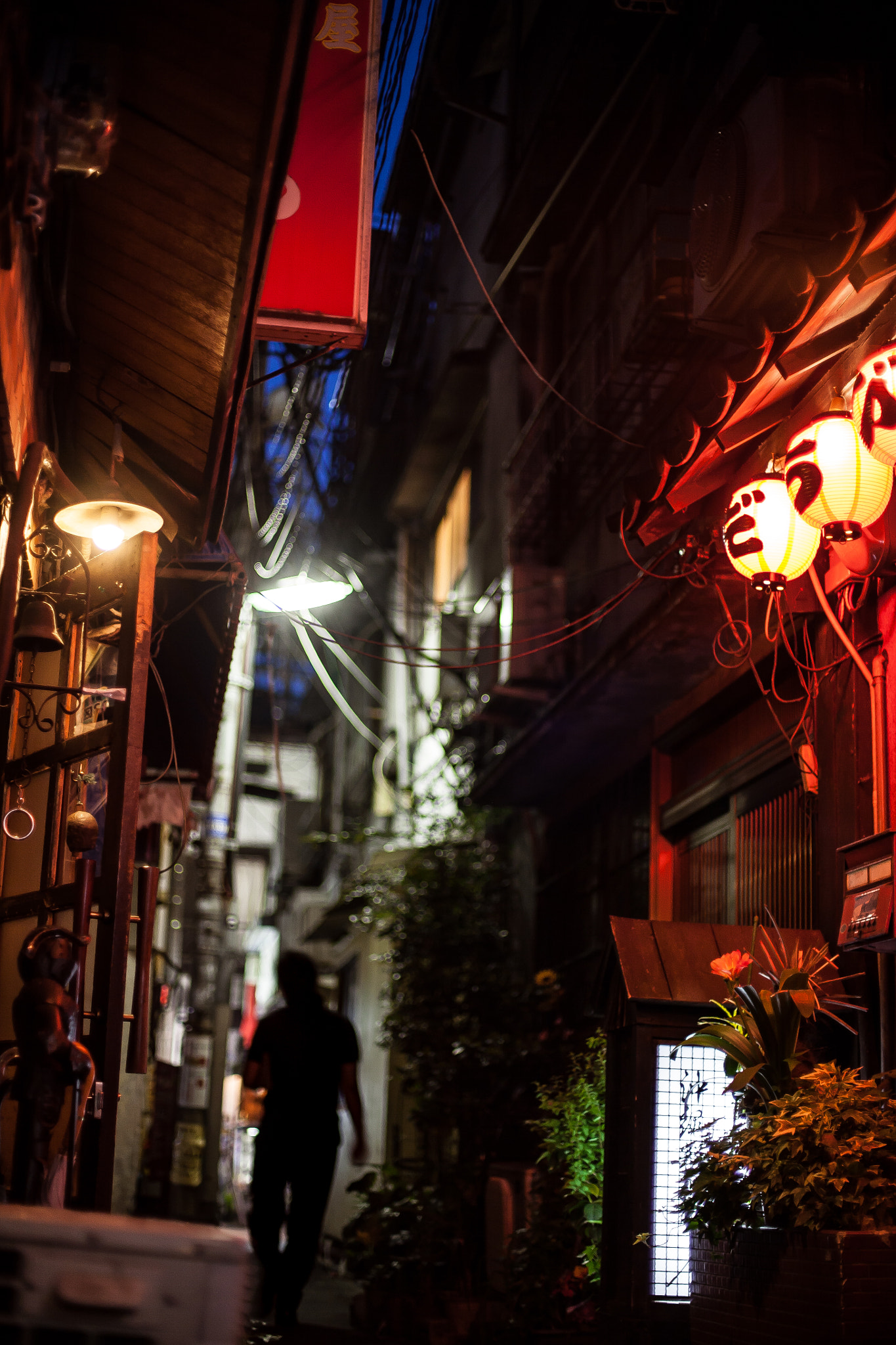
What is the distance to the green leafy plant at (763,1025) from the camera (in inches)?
250

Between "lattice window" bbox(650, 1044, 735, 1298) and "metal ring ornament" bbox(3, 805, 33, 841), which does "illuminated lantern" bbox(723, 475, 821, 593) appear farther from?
"metal ring ornament" bbox(3, 805, 33, 841)

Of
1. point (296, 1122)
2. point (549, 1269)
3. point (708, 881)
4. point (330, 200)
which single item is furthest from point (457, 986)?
point (330, 200)

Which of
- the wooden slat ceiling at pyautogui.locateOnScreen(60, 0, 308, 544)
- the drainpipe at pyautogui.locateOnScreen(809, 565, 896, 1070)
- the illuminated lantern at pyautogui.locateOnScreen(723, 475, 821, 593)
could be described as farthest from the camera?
the illuminated lantern at pyautogui.locateOnScreen(723, 475, 821, 593)

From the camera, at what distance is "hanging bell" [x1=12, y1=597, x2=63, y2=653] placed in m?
6.65

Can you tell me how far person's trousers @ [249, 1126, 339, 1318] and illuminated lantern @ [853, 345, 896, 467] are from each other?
611 cm

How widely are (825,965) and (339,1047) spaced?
13.7ft

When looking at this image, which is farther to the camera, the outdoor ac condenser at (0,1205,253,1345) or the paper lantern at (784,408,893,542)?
the paper lantern at (784,408,893,542)

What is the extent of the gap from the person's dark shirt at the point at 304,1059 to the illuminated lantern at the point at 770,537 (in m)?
4.77

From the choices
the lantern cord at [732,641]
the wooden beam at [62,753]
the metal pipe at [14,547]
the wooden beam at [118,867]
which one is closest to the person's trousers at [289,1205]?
the wooden beam at [118,867]

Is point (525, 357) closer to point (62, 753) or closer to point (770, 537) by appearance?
point (770, 537)

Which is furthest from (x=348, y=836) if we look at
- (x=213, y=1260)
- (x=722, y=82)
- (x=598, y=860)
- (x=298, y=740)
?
(x=298, y=740)

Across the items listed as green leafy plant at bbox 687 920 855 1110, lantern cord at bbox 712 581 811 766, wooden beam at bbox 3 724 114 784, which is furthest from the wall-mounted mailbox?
wooden beam at bbox 3 724 114 784

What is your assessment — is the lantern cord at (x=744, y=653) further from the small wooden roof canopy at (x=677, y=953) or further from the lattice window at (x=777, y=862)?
the small wooden roof canopy at (x=677, y=953)

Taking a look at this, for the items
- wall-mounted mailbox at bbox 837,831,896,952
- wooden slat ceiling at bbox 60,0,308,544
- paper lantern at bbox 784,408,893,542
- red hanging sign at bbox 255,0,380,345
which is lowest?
wall-mounted mailbox at bbox 837,831,896,952
